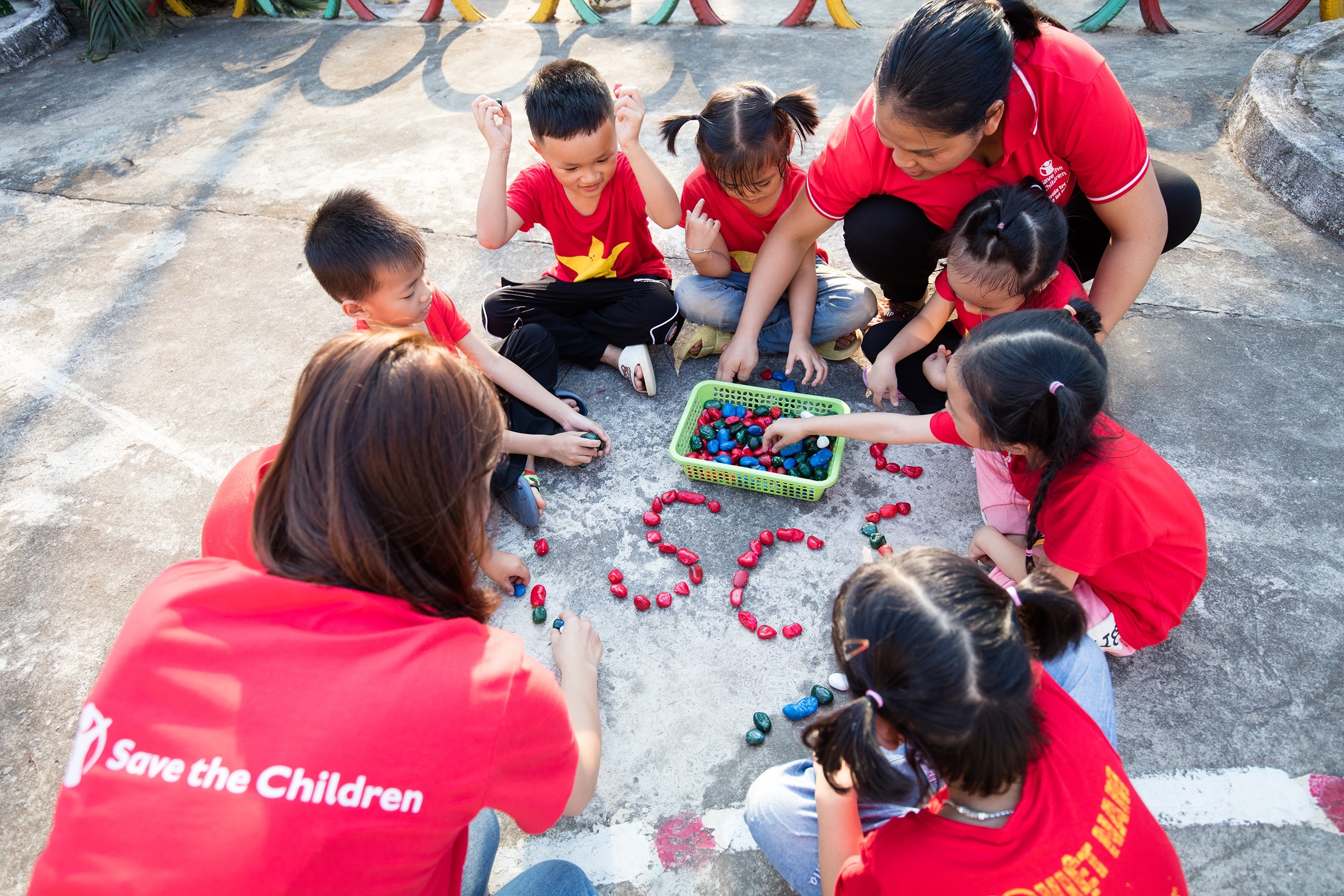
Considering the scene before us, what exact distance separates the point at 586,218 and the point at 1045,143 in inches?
70.2

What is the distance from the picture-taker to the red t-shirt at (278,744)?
3.70ft

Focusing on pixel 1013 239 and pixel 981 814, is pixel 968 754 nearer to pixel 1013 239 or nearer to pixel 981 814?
pixel 981 814

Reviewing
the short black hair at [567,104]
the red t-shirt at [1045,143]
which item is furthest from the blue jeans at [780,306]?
the short black hair at [567,104]

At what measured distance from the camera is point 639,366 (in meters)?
3.34

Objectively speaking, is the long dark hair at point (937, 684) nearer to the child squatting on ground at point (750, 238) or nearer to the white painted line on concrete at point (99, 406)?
the child squatting on ground at point (750, 238)

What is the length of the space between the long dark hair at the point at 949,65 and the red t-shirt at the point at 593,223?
119cm

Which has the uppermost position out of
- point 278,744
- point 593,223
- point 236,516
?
point 278,744

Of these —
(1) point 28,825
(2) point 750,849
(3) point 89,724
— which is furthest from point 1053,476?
(1) point 28,825

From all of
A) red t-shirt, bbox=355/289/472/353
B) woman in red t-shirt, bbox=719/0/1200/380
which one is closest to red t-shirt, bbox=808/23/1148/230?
woman in red t-shirt, bbox=719/0/1200/380

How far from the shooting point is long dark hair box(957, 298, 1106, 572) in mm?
1925

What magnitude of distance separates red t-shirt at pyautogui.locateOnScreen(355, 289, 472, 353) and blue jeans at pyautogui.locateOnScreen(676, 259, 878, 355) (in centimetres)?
105

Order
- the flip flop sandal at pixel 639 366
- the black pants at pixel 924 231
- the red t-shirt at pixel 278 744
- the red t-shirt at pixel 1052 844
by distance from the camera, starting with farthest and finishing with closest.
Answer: the flip flop sandal at pixel 639 366 < the black pants at pixel 924 231 < the red t-shirt at pixel 1052 844 < the red t-shirt at pixel 278 744

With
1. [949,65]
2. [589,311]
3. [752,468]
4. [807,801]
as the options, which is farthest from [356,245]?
[807,801]

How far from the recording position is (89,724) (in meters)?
1.21
